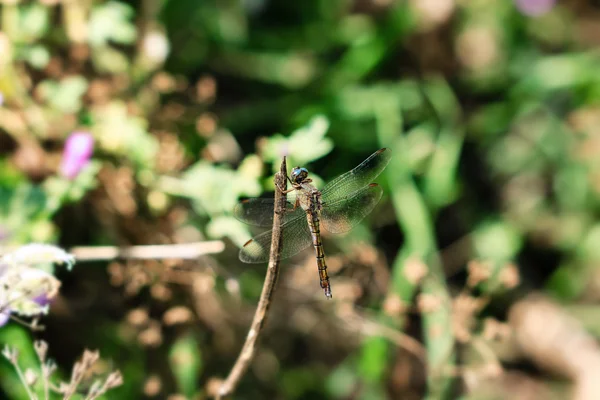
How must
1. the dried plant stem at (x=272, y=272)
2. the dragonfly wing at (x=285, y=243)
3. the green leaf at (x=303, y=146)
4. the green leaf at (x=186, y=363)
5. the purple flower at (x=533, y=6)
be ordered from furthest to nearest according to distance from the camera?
the purple flower at (x=533, y=6) < the green leaf at (x=186, y=363) < the green leaf at (x=303, y=146) < the dragonfly wing at (x=285, y=243) < the dried plant stem at (x=272, y=272)

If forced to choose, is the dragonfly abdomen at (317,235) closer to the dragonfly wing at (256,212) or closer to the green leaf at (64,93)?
the dragonfly wing at (256,212)

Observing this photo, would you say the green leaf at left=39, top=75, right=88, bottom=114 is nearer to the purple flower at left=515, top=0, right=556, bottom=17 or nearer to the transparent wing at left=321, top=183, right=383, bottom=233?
the transparent wing at left=321, top=183, right=383, bottom=233

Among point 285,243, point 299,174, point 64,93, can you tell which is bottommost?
point 285,243

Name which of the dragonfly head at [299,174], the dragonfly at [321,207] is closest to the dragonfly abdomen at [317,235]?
the dragonfly at [321,207]

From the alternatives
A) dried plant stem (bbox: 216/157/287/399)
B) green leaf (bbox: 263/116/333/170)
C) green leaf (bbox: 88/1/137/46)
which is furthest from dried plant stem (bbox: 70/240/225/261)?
green leaf (bbox: 88/1/137/46)

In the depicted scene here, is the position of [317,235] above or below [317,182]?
below

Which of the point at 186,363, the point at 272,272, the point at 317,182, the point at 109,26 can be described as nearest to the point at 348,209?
the point at 317,182

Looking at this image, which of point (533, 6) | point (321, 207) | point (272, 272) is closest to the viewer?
point (272, 272)

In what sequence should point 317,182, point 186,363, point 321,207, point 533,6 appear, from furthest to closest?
1. point 533,6
2. point 186,363
3. point 317,182
4. point 321,207

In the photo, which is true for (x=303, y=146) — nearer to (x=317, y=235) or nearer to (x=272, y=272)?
(x=317, y=235)
